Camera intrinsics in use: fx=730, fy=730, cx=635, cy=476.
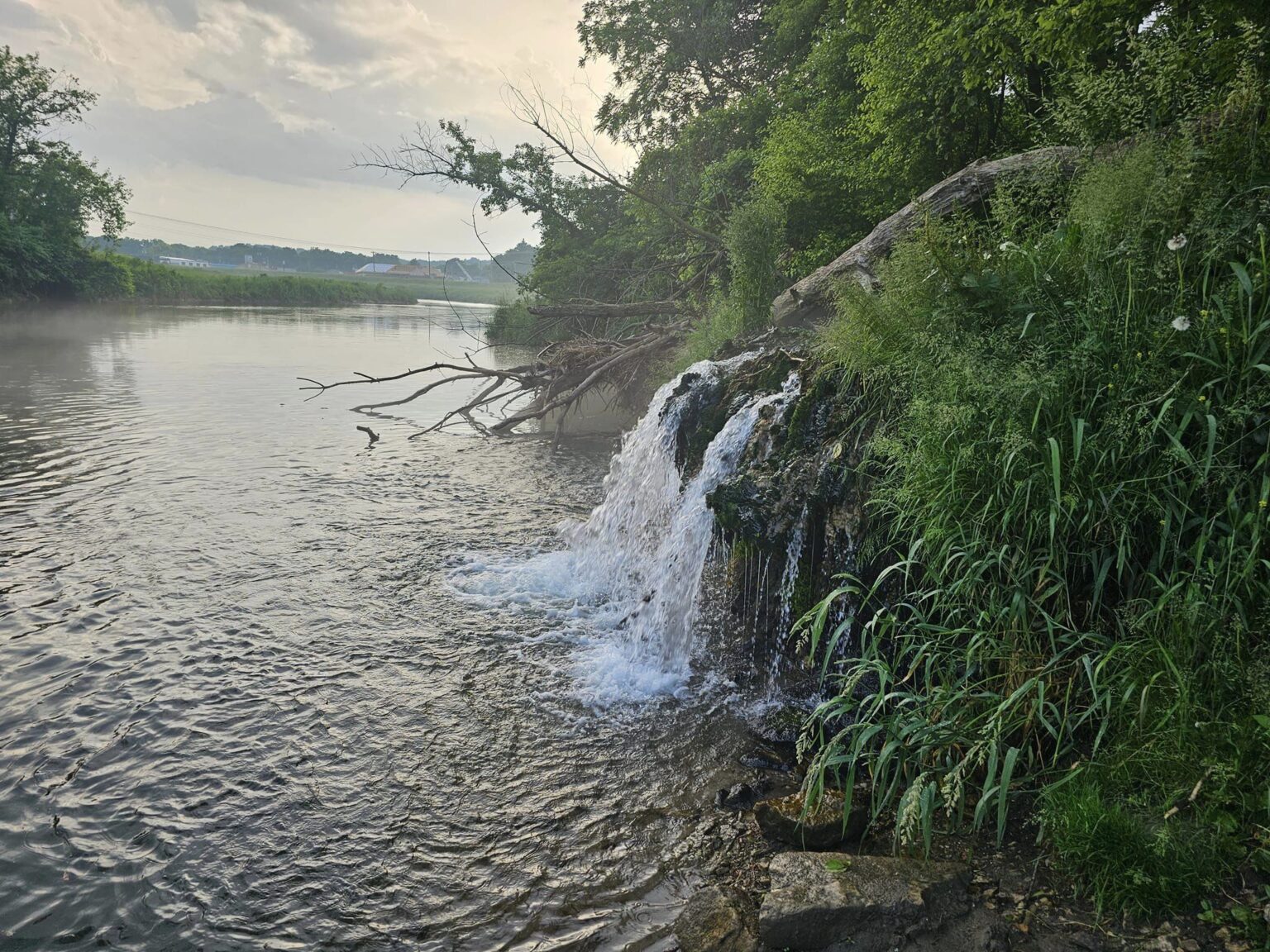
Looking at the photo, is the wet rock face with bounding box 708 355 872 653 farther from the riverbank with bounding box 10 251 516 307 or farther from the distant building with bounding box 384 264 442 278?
the distant building with bounding box 384 264 442 278

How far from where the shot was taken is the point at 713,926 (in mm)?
3562

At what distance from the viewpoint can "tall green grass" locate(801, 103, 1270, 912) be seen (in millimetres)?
3178

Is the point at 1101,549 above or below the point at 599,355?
below

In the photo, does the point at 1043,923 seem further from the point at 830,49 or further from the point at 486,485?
the point at 830,49

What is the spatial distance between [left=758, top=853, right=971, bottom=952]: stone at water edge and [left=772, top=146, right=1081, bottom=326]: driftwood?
5.19 metres

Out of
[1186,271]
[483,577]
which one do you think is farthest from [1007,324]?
[483,577]

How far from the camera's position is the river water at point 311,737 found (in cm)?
388

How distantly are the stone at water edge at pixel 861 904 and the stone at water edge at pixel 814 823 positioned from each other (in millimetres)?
419

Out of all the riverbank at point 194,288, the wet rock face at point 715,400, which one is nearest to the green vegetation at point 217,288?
the riverbank at point 194,288

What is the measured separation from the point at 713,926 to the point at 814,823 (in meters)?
0.79

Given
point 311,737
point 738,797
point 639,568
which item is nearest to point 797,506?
point 738,797

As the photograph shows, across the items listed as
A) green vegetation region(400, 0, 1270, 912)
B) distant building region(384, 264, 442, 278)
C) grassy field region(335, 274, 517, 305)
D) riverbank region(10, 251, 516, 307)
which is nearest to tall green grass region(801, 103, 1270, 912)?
green vegetation region(400, 0, 1270, 912)

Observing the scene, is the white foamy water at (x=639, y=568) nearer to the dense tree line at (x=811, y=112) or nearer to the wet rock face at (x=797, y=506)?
the wet rock face at (x=797, y=506)

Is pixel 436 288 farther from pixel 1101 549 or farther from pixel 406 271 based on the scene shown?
pixel 1101 549
